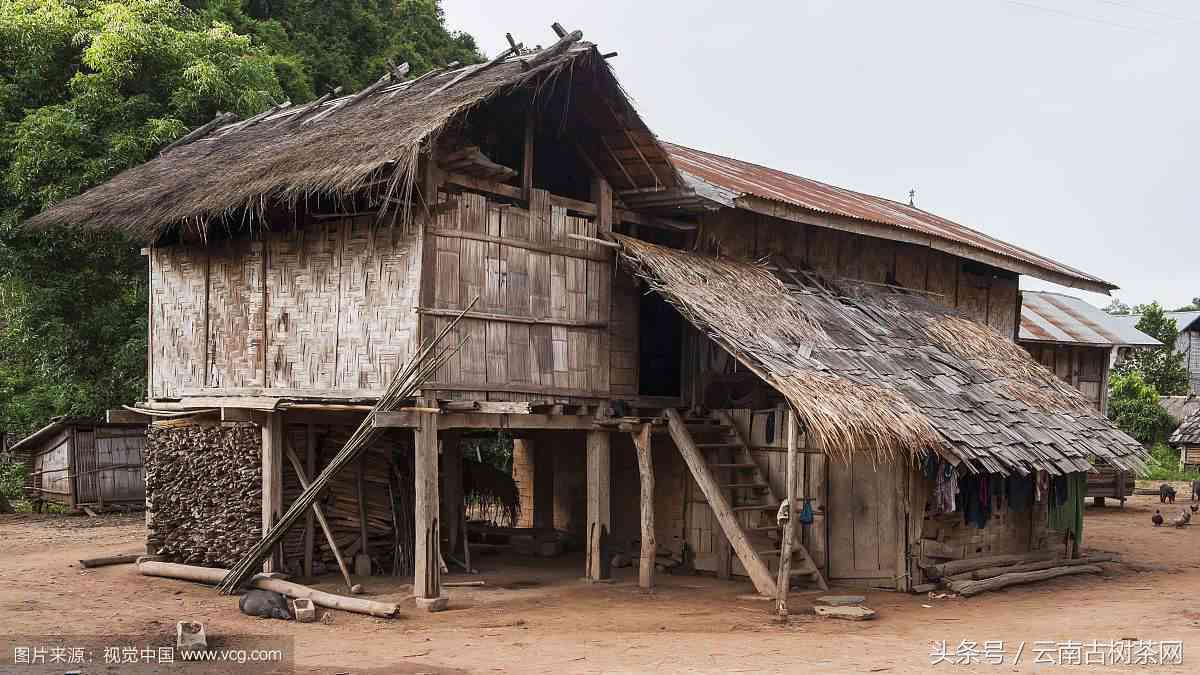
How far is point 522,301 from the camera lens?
12055 mm

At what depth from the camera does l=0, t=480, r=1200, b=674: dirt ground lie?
8.93 meters

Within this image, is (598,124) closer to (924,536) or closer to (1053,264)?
(924,536)

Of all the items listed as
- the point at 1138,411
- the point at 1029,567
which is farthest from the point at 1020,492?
the point at 1138,411

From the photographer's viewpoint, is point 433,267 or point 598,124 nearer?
point 433,267

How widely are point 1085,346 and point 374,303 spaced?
16.5 m

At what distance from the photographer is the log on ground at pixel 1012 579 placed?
12.6m

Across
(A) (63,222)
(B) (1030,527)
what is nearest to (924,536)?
(B) (1030,527)

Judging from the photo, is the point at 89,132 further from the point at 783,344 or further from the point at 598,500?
the point at 783,344

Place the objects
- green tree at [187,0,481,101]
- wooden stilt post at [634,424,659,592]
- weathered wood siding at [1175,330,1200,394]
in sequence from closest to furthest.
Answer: wooden stilt post at [634,424,659,592] < green tree at [187,0,481,101] < weathered wood siding at [1175,330,1200,394]

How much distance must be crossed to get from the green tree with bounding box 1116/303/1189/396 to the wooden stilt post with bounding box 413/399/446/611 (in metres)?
32.2

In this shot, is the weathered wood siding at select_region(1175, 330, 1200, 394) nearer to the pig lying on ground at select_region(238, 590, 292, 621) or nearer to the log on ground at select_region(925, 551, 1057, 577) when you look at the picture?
the log on ground at select_region(925, 551, 1057, 577)

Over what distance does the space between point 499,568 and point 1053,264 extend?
10127mm

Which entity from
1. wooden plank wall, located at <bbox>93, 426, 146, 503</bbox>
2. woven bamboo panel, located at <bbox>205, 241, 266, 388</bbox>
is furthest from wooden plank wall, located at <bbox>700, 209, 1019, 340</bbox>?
wooden plank wall, located at <bbox>93, 426, 146, 503</bbox>

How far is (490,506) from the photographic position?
17328 millimetres
